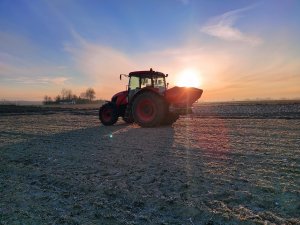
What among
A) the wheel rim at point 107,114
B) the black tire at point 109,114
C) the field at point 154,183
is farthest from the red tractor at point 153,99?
the field at point 154,183

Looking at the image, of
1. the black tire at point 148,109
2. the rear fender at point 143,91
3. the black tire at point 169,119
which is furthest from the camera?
the black tire at point 169,119

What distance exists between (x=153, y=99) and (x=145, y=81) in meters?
1.56

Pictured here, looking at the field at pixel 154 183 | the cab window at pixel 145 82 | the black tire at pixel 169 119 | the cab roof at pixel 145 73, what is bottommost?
the field at pixel 154 183

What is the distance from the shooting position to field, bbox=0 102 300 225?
4.39 meters

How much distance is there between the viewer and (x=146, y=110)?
14570 mm

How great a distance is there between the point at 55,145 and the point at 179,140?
373 cm

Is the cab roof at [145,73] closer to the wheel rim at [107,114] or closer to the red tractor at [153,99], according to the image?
the red tractor at [153,99]

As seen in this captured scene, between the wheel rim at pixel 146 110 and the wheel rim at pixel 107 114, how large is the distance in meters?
2.25

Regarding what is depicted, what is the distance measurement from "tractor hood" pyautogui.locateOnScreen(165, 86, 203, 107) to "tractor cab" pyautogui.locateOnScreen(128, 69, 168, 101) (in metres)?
0.92

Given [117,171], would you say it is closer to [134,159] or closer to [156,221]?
[134,159]

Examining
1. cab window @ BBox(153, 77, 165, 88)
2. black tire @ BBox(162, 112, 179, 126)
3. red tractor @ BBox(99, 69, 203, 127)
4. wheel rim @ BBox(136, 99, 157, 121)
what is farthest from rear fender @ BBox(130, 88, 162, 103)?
black tire @ BBox(162, 112, 179, 126)

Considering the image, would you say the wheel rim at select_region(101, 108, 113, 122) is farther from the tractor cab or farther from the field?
the field

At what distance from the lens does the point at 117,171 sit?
6617mm

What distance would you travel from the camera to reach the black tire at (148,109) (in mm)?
14109
